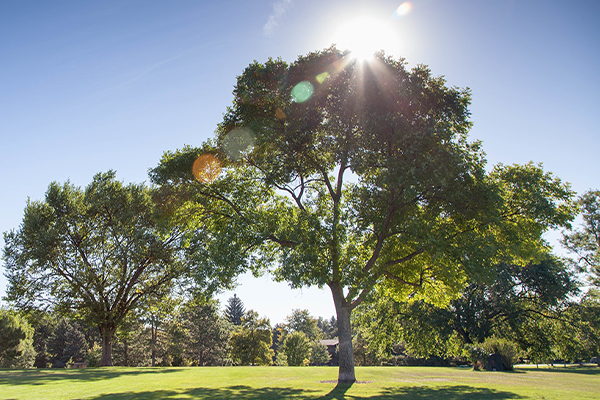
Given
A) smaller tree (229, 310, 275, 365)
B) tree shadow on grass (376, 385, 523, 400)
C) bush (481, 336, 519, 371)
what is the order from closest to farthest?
tree shadow on grass (376, 385, 523, 400), bush (481, 336, 519, 371), smaller tree (229, 310, 275, 365)

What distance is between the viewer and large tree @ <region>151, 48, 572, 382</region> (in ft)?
52.2

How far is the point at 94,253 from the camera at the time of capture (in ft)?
105

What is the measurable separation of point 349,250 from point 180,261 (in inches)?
800

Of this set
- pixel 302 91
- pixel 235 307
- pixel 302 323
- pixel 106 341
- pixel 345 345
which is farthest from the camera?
pixel 235 307

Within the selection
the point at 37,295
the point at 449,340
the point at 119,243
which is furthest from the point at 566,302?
the point at 37,295

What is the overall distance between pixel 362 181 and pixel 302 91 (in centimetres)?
607

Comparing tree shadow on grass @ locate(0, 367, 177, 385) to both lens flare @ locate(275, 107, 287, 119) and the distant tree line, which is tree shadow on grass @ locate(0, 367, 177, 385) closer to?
lens flare @ locate(275, 107, 287, 119)

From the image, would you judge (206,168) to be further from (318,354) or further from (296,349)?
(318,354)

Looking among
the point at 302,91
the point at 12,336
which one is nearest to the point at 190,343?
the point at 12,336

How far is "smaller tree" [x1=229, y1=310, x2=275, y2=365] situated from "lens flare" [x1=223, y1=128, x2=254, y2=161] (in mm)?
46556

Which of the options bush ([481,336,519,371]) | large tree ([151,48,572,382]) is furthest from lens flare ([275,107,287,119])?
bush ([481,336,519,371])

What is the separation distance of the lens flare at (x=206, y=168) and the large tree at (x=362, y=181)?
7 cm

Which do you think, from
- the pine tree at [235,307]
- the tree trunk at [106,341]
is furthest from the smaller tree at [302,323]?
the tree trunk at [106,341]

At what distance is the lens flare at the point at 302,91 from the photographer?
1862cm
